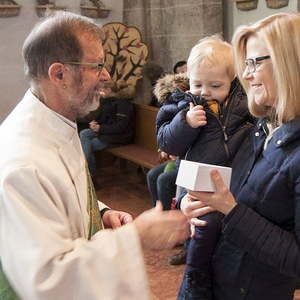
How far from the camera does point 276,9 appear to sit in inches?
189

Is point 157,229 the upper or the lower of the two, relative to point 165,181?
upper

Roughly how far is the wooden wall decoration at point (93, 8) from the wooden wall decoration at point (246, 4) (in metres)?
1.74

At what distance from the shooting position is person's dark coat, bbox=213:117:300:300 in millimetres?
1451

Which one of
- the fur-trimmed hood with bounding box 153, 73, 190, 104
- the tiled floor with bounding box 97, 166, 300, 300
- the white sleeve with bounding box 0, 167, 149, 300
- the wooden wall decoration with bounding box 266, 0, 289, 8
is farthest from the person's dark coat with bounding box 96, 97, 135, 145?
the white sleeve with bounding box 0, 167, 149, 300

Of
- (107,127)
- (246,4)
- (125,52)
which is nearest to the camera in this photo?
(246,4)

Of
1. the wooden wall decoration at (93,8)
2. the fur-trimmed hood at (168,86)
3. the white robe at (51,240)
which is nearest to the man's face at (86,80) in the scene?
the white robe at (51,240)

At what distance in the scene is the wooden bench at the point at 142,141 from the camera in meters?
5.16

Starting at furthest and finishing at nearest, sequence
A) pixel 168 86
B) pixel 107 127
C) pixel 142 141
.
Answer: pixel 142 141, pixel 107 127, pixel 168 86

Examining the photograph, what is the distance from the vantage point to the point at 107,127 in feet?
17.6

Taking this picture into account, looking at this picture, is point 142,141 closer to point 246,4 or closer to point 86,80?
point 246,4

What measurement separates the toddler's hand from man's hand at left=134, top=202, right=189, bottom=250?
3.00 feet

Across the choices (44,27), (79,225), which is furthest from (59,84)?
(79,225)

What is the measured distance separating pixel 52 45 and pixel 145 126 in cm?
405

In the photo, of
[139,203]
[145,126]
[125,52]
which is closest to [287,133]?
[139,203]
